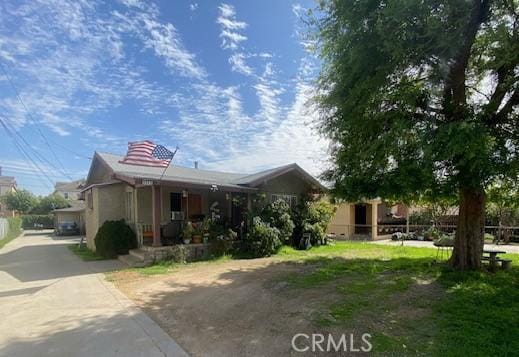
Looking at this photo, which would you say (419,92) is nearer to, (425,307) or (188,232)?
(425,307)

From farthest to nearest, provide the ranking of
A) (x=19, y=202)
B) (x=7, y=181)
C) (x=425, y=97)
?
(x=7, y=181) < (x=19, y=202) < (x=425, y=97)

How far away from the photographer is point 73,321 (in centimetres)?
571

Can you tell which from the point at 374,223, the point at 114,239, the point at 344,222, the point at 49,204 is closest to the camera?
the point at 114,239

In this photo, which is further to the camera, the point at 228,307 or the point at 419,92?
the point at 419,92

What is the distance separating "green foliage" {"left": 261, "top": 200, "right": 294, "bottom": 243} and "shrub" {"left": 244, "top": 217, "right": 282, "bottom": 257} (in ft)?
2.08

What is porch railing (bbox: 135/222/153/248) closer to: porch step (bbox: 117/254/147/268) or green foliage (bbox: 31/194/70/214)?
porch step (bbox: 117/254/147/268)

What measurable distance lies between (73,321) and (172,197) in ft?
32.7

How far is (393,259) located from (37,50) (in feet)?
52.1

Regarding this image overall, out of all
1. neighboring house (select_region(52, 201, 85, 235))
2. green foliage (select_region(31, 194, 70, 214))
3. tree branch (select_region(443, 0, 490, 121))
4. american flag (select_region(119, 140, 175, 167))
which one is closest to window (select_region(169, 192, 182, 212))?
american flag (select_region(119, 140, 175, 167))

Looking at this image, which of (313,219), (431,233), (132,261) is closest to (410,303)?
(132,261)

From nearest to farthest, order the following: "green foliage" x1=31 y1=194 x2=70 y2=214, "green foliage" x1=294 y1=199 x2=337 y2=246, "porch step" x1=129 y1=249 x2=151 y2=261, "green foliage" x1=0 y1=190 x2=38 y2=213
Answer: "porch step" x1=129 y1=249 x2=151 y2=261 < "green foliage" x1=294 y1=199 x2=337 y2=246 < "green foliage" x1=31 y1=194 x2=70 y2=214 < "green foliage" x1=0 y1=190 x2=38 y2=213

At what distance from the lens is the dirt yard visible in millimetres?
4688

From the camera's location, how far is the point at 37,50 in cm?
1298

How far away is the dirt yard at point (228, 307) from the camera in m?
4.69
